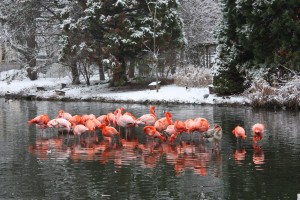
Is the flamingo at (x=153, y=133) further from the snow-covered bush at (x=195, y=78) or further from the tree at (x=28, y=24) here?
the tree at (x=28, y=24)

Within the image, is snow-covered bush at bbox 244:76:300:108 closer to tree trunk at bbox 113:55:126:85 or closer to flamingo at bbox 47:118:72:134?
tree trunk at bbox 113:55:126:85

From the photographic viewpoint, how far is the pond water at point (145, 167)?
26.3 feet

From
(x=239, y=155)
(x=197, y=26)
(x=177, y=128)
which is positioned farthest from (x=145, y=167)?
(x=197, y=26)

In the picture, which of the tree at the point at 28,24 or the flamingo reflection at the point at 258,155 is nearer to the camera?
the flamingo reflection at the point at 258,155

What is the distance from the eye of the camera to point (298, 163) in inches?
396

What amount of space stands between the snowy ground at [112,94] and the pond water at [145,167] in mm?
8685

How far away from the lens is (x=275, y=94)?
21219mm

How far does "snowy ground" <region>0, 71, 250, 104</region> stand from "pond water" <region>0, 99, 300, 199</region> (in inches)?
342

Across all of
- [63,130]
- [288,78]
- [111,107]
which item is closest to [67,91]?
[111,107]

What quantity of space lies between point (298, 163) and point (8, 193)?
534 centimetres

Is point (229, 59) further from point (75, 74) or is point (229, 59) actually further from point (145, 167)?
point (145, 167)

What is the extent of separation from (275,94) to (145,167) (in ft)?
41.1

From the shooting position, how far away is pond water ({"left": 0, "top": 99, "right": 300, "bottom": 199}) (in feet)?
26.3

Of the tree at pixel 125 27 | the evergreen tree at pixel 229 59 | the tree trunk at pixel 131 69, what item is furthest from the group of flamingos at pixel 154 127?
the tree trunk at pixel 131 69
